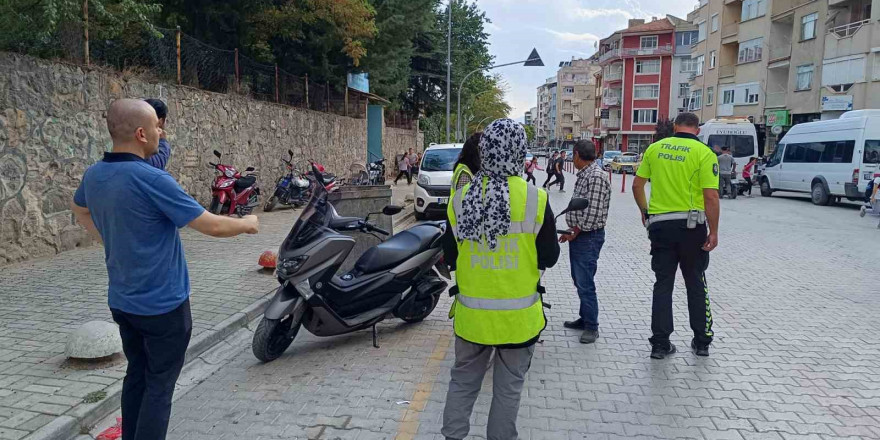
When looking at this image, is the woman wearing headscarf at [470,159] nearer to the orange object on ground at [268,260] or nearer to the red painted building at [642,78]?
the orange object on ground at [268,260]

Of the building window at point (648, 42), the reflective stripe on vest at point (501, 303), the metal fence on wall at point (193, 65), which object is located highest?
the building window at point (648, 42)

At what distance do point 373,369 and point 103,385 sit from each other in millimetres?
1894

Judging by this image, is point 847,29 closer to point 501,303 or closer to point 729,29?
point 729,29

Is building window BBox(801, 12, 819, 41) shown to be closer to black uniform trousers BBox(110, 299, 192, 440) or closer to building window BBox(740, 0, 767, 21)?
building window BBox(740, 0, 767, 21)

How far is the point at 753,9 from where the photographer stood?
128 ft

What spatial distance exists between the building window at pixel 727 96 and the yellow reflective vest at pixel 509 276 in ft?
143

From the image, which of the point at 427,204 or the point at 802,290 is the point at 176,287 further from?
the point at 427,204

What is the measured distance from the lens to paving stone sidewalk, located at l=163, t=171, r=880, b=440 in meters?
3.78

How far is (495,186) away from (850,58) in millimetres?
34110

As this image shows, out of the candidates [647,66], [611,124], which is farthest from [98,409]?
[611,124]

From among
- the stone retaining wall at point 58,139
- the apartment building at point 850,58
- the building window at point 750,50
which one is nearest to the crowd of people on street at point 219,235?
the stone retaining wall at point 58,139

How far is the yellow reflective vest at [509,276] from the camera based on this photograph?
2949 mm

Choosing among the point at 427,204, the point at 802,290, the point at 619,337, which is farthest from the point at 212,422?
the point at 427,204

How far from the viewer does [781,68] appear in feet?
119
